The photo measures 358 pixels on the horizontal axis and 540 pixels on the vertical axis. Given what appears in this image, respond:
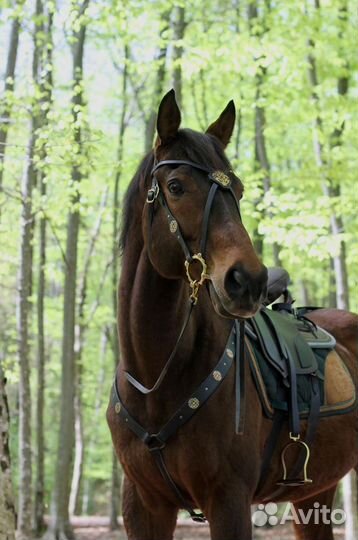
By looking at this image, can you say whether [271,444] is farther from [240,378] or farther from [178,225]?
[178,225]

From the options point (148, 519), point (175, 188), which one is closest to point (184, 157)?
point (175, 188)

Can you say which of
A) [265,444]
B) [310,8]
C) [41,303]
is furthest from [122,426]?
[41,303]

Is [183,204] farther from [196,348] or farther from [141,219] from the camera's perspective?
[196,348]

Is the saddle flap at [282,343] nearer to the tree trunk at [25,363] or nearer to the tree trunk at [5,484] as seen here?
the tree trunk at [5,484]

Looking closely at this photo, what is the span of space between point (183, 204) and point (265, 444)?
1.50 meters

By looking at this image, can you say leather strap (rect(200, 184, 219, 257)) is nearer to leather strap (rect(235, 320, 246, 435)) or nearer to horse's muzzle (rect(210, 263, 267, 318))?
horse's muzzle (rect(210, 263, 267, 318))

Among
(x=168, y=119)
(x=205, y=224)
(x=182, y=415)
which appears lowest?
(x=182, y=415)

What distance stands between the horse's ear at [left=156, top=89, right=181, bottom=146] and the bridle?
0.44 ft

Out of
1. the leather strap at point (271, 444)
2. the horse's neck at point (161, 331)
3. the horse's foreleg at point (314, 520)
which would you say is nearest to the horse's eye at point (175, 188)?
the horse's neck at point (161, 331)

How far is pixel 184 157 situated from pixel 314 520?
321 centimetres

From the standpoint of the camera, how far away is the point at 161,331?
354 cm

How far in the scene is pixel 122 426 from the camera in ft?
12.0

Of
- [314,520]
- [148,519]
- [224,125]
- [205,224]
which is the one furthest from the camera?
[314,520]

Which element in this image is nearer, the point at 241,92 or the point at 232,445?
the point at 232,445
